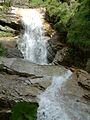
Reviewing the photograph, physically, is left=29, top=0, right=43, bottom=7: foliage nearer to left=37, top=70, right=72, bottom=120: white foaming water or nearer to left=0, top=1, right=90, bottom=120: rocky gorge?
left=0, top=1, right=90, bottom=120: rocky gorge

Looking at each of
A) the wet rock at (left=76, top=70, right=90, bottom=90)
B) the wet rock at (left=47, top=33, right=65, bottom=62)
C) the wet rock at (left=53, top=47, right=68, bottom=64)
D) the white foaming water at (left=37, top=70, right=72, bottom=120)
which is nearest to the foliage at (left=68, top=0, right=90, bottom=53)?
the wet rock at (left=53, top=47, right=68, bottom=64)

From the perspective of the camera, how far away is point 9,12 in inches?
709

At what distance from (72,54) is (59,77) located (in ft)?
8.39

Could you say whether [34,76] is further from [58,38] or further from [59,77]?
[58,38]

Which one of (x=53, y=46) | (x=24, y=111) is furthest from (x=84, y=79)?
(x=24, y=111)

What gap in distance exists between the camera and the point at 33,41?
15.5 m

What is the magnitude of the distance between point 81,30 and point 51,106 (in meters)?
4.88

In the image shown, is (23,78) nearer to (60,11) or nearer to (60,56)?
(60,56)

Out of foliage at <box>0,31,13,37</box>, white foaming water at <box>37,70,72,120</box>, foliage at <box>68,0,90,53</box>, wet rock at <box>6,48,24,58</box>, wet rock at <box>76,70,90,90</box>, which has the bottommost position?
white foaming water at <box>37,70,72,120</box>

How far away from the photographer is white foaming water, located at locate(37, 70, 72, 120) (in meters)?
7.18

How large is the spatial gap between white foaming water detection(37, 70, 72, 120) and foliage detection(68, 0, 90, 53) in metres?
2.98

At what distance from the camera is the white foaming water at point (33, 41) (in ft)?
Result: 47.7

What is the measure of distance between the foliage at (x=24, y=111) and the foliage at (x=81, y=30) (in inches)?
340

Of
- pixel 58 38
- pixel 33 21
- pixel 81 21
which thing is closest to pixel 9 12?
pixel 33 21
